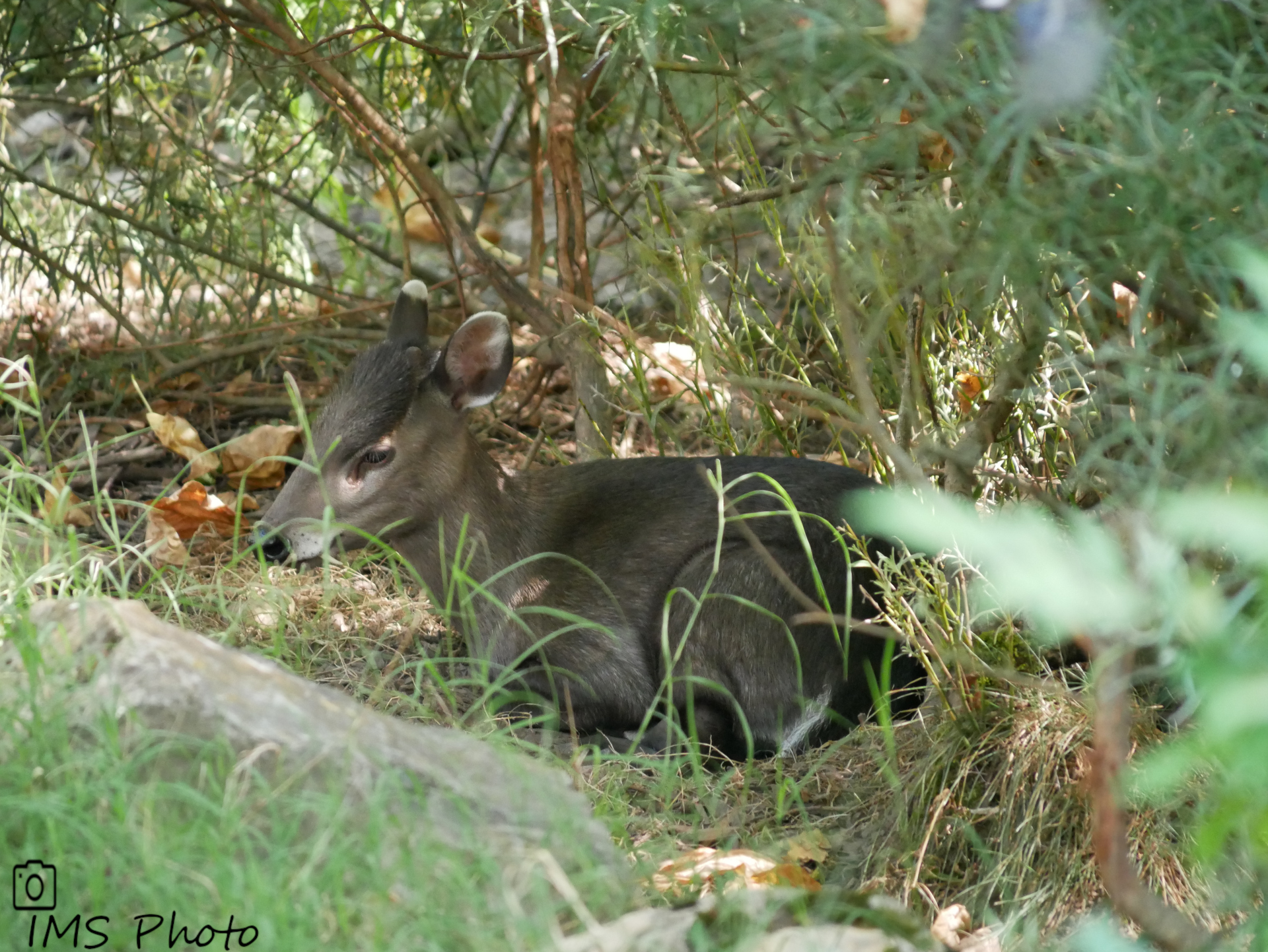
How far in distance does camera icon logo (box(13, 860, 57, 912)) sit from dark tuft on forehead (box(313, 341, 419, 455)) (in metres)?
2.37

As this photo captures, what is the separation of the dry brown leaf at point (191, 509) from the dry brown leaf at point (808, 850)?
2.66 m

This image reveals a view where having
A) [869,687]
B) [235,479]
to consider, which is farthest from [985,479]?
[235,479]

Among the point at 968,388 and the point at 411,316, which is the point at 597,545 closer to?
the point at 411,316

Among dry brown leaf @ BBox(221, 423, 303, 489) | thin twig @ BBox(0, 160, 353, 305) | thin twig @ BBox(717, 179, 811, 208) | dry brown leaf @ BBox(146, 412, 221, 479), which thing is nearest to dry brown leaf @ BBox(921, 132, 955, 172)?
thin twig @ BBox(717, 179, 811, 208)

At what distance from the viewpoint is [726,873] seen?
2.89 meters

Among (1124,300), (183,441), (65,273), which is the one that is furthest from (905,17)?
(65,273)

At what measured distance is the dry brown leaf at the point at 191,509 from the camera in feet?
16.4

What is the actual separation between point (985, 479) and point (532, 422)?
2.76 m

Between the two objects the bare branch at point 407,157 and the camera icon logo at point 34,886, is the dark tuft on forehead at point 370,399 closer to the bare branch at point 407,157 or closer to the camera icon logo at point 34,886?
the bare branch at point 407,157

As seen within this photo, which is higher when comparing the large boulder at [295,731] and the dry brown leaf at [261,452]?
the dry brown leaf at [261,452]

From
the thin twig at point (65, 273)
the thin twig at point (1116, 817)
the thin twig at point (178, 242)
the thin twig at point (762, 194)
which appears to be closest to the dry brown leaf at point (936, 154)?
the thin twig at point (762, 194)

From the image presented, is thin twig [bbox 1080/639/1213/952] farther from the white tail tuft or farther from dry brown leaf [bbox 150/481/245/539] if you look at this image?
dry brown leaf [bbox 150/481/245/539]

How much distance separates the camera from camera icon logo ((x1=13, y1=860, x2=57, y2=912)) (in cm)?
→ 230

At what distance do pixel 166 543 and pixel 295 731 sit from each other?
2470mm
